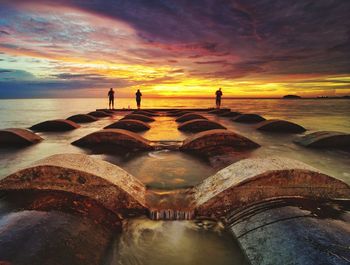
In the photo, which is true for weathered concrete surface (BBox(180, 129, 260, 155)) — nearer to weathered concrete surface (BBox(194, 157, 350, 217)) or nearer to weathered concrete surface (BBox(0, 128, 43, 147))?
weathered concrete surface (BBox(194, 157, 350, 217))

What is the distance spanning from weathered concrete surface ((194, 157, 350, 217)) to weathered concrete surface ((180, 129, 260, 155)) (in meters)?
5.49

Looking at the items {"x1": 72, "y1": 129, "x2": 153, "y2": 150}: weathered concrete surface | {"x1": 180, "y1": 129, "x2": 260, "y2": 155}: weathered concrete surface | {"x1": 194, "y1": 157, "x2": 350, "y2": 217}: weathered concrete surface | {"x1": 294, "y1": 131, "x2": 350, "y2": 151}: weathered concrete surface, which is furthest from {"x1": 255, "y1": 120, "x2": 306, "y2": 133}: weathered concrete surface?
{"x1": 194, "y1": 157, "x2": 350, "y2": 217}: weathered concrete surface

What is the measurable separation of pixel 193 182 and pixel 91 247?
3823 millimetres

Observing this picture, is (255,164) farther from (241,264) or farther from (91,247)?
(91,247)

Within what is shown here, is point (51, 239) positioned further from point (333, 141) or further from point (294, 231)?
point (333, 141)

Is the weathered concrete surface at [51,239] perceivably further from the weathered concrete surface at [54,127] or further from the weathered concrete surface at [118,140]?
the weathered concrete surface at [54,127]

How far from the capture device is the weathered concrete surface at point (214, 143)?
1109 cm

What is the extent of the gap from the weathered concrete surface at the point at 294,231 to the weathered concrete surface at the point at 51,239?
7.64ft

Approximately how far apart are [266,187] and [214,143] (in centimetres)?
625

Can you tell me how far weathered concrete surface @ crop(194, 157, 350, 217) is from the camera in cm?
509

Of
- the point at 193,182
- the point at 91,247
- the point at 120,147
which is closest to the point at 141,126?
the point at 120,147

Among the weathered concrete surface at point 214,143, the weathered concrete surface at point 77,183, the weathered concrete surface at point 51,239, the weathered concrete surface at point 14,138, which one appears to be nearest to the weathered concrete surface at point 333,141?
the weathered concrete surface at point 214,143

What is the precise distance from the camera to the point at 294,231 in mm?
3863

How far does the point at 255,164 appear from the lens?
5648 millimetres
